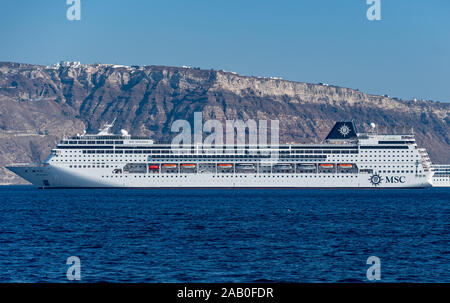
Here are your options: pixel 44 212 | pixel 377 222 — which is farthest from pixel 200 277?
pixel 44 212

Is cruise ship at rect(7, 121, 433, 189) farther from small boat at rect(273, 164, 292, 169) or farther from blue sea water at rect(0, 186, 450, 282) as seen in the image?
blue sea water at rect(0, 186, 450, 282)

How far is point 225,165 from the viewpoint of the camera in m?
119


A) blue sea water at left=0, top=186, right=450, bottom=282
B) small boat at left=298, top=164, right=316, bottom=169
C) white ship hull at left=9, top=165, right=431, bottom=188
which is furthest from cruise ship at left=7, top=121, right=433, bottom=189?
blue sea water at left=0, top=186, right=450, bottom=282

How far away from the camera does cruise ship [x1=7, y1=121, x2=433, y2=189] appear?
116938mm

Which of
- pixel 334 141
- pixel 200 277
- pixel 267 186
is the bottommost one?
pixel 200 277

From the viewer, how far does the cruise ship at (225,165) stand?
11694cm

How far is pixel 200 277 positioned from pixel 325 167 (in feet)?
315

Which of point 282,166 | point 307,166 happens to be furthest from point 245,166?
point 307,166

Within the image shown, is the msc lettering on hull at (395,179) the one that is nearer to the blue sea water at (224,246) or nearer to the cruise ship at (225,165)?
the cruise ship at (225,165)

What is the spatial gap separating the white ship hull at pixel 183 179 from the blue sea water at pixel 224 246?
56004 mm

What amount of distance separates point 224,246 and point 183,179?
83158 millimetres

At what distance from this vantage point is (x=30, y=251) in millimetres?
33000

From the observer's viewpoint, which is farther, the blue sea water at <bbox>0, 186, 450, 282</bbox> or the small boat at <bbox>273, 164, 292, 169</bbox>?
the small boat at <bbox>273, 164, 292, 169</bbox>
